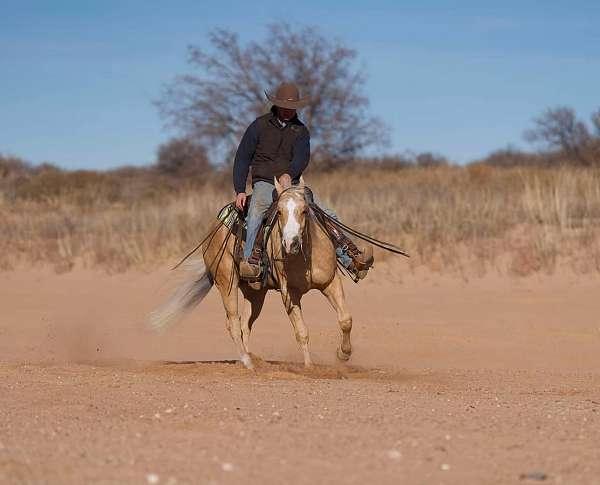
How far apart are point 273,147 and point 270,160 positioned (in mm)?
150

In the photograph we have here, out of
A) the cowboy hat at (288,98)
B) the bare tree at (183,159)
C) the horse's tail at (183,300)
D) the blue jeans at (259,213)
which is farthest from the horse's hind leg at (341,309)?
the bare tree at (183,159)

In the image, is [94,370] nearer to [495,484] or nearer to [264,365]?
[264,365]

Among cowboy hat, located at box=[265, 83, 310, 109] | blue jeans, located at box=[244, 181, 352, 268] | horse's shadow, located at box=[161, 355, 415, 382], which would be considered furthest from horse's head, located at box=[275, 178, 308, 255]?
horse's shadow, located at box=[161, 355, 415, 382]

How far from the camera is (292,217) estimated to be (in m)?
10.0

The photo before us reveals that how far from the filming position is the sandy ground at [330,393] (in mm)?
6039

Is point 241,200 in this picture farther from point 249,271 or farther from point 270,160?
point 249,271

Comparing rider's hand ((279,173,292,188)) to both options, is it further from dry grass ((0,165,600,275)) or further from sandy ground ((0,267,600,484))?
dry grass ((0,165,600,275))

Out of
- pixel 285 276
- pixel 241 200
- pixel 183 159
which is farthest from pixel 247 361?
pixel 183 159

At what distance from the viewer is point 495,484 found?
18.7ft

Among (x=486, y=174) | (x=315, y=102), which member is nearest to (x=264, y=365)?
(x=486, y=174)

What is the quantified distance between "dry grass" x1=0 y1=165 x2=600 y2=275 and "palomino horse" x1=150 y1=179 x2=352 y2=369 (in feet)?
23.7

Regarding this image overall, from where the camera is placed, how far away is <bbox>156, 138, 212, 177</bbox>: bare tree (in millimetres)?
39281

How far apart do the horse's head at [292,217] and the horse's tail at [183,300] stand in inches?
111

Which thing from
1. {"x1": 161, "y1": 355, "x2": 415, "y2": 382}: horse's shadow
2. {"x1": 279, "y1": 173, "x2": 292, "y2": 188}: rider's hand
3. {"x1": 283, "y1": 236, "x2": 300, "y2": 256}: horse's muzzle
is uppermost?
{"x1": 279, "y1": 173, "x2": 292, "y2": 188}: rider's hand
